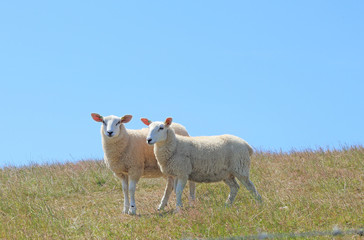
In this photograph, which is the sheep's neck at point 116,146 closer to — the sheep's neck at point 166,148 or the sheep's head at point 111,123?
the sheep's head at point 111,123

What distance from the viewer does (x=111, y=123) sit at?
9.85 m

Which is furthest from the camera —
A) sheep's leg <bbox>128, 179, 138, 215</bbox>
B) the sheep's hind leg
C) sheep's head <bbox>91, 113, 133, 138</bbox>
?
the sheep's hind leg

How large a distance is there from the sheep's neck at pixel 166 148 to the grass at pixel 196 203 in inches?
44.0

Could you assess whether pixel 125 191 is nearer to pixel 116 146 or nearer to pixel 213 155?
pixel 116 146

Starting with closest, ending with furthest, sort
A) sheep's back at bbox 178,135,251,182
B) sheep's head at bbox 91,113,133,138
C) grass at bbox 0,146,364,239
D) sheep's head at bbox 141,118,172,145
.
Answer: grass at bbox 0,146,364,239
sheep's head at bbox 141,118,172,145
sheep's back at bbox 178,135,251,182
sheep's head at bbox 91,113,133,138

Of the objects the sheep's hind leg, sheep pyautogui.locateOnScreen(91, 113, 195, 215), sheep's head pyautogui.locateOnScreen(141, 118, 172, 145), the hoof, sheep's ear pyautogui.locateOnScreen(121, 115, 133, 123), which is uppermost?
sheep's ear pyautogui.locateOnScreen(121, 115, 133, 123)

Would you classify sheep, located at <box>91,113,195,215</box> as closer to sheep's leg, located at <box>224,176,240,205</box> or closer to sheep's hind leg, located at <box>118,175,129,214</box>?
sheep's hind leg, located at <box>118,175,129,214</box>

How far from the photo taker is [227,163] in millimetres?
9711

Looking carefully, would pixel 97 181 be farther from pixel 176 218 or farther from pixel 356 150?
pixel 356 150

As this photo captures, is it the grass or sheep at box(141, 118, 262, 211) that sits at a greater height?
sheep at box(141, 118, 262, 211)

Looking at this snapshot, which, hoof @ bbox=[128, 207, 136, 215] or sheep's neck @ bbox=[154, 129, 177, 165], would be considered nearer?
sheep's neck @ bbox=[154, 129, 177, 165]

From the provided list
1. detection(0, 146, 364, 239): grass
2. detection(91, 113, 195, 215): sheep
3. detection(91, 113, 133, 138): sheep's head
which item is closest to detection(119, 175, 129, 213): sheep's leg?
detection(91, 113, 195, 215): sheep

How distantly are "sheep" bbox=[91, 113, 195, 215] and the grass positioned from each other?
1.84 feet

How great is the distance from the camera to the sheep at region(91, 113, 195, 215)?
32.6 feet
